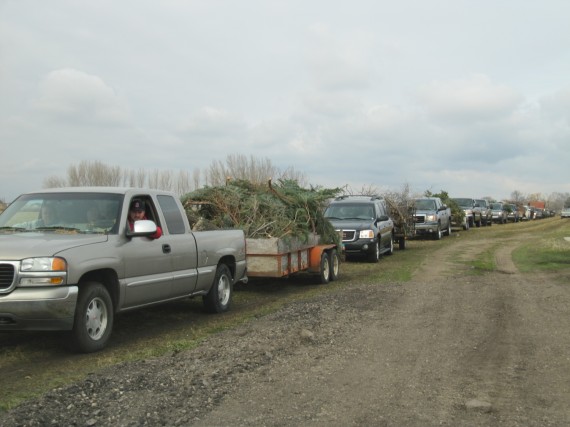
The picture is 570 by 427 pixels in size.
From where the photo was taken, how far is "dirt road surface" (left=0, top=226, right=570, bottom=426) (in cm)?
483

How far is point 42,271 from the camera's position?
6.34 metres

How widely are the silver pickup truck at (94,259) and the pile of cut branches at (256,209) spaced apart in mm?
2381

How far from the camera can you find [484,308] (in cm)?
988

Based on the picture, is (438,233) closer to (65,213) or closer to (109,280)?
(65,213)

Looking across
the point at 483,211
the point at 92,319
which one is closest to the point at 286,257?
the point at 92,319

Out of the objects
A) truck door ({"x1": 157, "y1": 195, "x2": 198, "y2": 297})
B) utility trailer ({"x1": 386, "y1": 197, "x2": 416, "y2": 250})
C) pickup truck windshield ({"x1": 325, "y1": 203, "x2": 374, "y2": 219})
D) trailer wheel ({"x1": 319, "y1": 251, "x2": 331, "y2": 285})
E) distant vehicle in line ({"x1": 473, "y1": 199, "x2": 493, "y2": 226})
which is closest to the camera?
truck door ({"x1": 157, "y1": 195, "x2": 198, "y2": 297})

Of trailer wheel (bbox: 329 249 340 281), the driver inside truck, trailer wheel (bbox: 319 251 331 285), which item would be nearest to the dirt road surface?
the driver inside truck

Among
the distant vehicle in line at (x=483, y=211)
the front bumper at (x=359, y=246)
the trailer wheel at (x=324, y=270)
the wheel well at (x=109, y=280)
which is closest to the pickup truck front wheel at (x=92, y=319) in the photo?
the wheel well at (x=109, y=280)

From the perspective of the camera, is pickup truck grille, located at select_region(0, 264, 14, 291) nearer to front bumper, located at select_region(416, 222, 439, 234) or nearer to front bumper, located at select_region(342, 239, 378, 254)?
front bumper, located at select_region(342, 239, 378, 254)

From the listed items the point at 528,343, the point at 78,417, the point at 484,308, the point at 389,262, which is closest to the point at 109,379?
the point at 78,417

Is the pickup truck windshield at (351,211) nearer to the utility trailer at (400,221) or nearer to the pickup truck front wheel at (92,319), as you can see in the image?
the utility trailer at (400,221)

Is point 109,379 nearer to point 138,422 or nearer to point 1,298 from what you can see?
point 138,422

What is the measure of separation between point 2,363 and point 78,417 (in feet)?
7.87

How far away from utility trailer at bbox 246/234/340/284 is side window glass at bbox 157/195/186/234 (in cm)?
281
